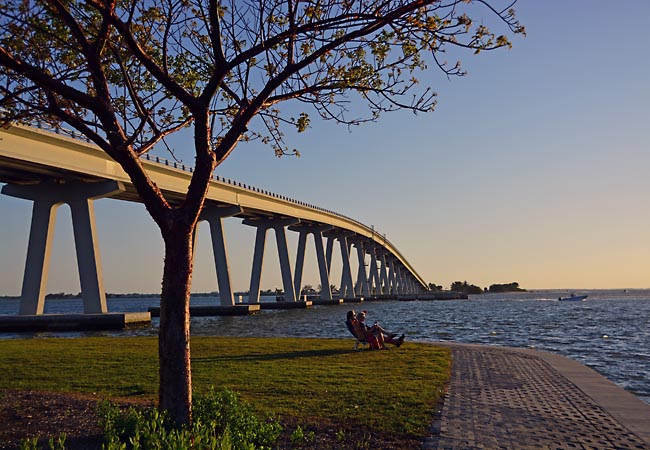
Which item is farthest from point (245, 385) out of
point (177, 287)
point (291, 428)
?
point (177, 287)

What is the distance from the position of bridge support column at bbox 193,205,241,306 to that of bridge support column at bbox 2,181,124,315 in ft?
66.4

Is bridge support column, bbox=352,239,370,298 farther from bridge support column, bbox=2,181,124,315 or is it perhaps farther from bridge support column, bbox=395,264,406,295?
bridge support column, bbox=2,181,124,315

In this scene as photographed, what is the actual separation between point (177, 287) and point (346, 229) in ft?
308

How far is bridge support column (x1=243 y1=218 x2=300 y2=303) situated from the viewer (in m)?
73.2

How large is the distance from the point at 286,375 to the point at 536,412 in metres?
5.60

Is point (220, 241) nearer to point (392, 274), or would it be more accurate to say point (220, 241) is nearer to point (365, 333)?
point (365, 333)

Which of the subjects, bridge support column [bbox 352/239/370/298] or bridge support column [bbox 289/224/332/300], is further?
bridge support column [bbox 352/239/370/298]

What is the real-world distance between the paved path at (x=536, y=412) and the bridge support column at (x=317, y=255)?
2794 inches

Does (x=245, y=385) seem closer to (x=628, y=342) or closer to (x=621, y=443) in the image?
(x=621, y=443)

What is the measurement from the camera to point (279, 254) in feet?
256

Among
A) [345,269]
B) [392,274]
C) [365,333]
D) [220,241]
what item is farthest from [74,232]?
[392,274]

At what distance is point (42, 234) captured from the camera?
141ft

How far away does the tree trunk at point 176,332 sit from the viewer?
7.43 metres

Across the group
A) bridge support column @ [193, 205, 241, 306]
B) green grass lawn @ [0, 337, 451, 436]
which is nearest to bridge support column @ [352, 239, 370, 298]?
bridge support column @ [193, 205, 241, 306]
